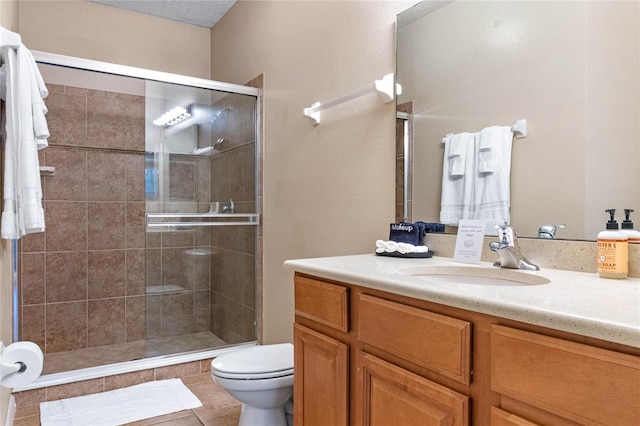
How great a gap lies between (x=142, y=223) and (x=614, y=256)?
3.14 metres

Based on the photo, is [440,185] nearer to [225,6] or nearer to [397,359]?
[397,359]

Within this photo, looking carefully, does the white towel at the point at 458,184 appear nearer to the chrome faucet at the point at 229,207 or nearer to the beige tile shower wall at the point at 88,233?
the chrome faucet at the point at 229,207

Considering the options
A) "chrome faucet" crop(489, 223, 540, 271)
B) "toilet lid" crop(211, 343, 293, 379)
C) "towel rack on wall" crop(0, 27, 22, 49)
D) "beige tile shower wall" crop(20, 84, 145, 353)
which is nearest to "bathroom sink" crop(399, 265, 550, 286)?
"chrome faucet" crop(489, 223, 540, 271)

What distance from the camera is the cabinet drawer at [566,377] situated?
656 mm

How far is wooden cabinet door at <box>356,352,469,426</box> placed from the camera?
0.94 meters

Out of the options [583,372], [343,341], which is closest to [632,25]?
[583,372]

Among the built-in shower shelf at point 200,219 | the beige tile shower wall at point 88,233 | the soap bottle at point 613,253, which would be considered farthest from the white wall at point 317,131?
the beige tile shower wall at point 88,233

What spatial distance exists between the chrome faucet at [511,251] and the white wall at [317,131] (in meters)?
0.60

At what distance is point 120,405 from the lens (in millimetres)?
2309

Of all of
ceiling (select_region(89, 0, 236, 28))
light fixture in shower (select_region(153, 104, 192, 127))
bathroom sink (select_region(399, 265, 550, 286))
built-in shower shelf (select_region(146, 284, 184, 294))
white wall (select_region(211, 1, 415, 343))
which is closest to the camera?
bathroom sink (select_region(399, 265, 550, 286))

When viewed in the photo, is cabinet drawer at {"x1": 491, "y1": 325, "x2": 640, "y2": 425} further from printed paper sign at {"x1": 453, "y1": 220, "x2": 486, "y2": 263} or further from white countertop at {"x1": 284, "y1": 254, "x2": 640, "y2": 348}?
printed paper sign at {"x1": 453, "y1": 220, "x2": 486, "y2": 263}

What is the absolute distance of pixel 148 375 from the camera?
2.64m

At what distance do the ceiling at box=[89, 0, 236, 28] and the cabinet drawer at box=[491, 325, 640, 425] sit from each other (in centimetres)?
319

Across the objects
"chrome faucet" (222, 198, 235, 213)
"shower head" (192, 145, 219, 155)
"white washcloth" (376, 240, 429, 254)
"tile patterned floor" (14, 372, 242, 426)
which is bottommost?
"tile patterned floor" (14, 372, 242, 426)
